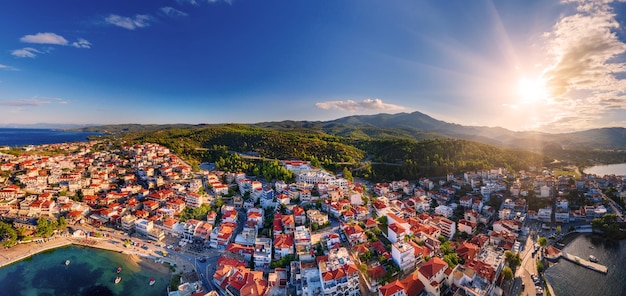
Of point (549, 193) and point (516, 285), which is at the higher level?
point (549, 193)

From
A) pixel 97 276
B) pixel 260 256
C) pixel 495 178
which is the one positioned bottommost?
pixel 97 276

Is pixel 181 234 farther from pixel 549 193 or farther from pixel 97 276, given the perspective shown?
pixel 549 193

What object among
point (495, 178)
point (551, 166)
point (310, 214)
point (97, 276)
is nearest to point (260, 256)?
point (310, 214)

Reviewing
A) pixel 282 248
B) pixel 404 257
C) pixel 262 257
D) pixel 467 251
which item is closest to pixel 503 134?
pixel 467 251

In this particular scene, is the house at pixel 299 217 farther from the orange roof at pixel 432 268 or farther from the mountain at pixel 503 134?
the mountain at pixel 503 134

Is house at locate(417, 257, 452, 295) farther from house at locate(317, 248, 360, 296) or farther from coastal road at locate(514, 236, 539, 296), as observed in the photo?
coastal road at locate(514, 236, 539, 296)

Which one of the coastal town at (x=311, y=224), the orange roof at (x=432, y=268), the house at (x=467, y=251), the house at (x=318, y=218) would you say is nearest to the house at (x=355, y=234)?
the coastal town at (x=311, y=224)
